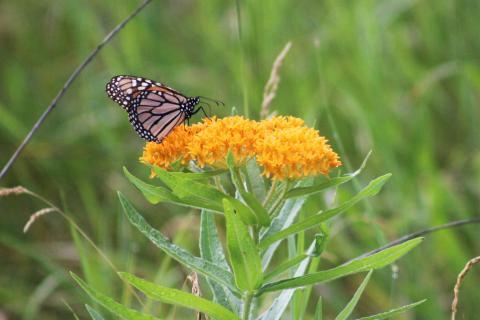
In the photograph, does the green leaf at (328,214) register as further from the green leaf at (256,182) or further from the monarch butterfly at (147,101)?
the monarch butterfly at (147,101)

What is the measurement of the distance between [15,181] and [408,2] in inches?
107

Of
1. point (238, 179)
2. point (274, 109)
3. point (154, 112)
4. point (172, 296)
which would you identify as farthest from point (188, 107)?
point (274, 109)

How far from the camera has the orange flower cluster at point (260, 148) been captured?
72.3 inches

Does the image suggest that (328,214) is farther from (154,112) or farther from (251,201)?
(154,112)

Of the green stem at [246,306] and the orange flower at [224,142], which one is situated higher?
the orange flower at [224,142]

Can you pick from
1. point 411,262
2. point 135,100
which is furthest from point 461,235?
point 135,100

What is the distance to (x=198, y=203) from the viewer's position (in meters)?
1.88

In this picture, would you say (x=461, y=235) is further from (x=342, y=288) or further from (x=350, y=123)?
(x=350, y=123)

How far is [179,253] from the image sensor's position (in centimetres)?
191

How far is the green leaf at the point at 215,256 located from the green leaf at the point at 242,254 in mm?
177

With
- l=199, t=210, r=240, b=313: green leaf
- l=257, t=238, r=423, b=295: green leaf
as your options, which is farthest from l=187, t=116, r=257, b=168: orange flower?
l=257, t=238, r=423, b=295: green leaf

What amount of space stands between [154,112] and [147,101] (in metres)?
0.06

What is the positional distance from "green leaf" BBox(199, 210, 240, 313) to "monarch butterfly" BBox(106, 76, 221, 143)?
1.27 feet

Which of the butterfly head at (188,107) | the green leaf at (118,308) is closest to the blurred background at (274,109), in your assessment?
the butterfly head at (188,107)
